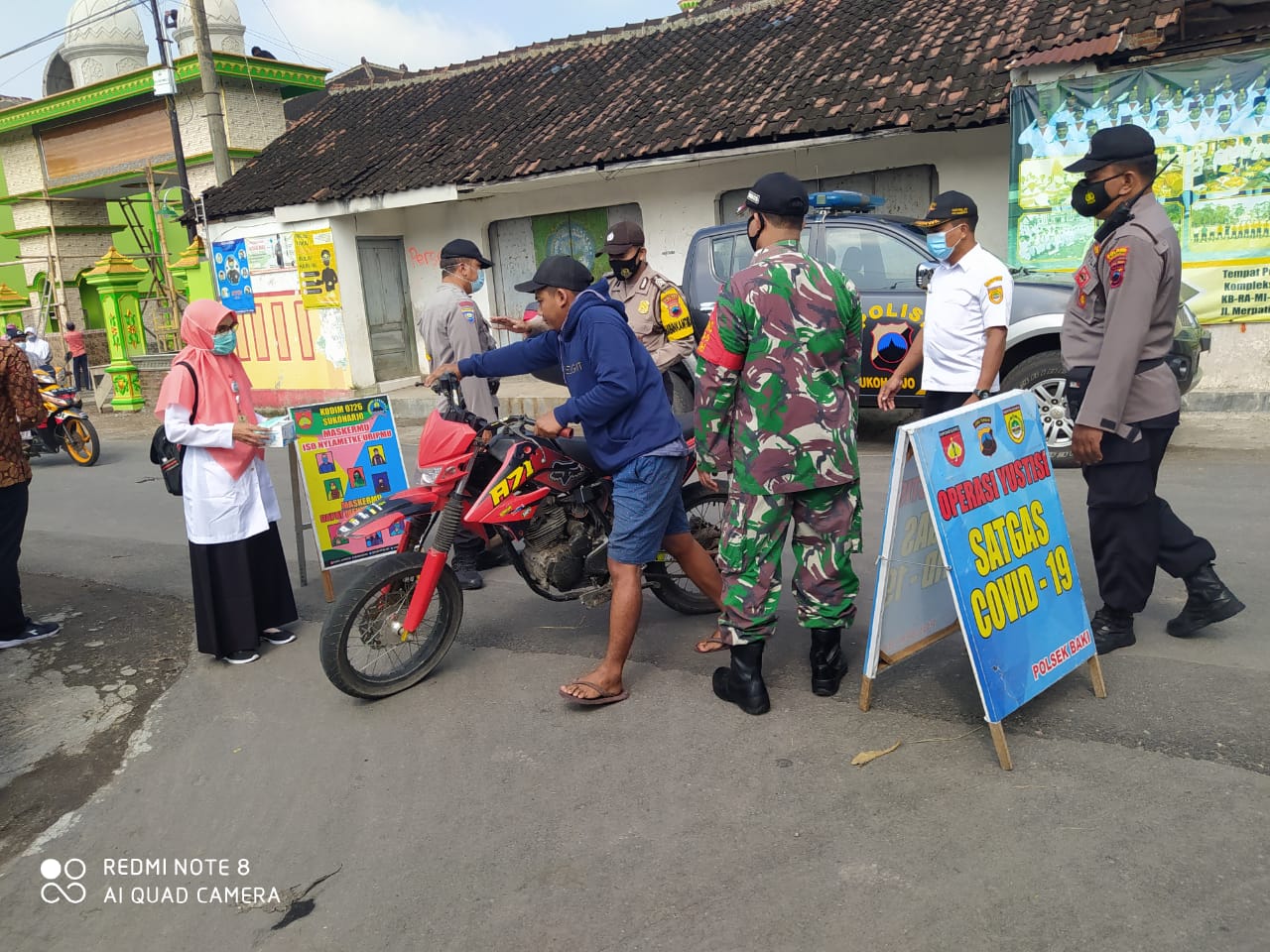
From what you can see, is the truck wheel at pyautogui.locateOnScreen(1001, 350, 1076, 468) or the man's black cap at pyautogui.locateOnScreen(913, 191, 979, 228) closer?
the man's black cap at pyautogui.locateOnScreen(913, 191, 979, 228)

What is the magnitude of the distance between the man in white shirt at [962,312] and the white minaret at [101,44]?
22472 millimetres

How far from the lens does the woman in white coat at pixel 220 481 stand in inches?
177

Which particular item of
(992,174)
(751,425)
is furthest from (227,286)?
(751,425)

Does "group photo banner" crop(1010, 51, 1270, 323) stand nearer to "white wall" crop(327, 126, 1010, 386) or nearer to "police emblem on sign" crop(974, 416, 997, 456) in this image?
"white wall" crop(327, 126, 1010, 386)

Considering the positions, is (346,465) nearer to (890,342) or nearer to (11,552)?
(11,552)

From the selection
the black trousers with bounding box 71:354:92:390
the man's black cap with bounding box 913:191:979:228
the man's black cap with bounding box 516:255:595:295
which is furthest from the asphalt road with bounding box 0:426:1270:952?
the black trousers with bounding box 71:354:92:390

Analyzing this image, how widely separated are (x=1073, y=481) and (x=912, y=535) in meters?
4.08

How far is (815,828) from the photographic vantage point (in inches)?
114

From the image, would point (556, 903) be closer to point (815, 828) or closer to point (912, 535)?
point (815, 828)

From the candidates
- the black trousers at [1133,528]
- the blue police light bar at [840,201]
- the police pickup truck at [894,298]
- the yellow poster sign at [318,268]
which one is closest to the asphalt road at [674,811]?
the black trousers at [1133,528]

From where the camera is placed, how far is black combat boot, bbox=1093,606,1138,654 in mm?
3895

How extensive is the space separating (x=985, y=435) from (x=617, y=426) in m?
1.39

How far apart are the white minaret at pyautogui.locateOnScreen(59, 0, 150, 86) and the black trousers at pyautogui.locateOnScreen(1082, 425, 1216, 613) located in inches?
942

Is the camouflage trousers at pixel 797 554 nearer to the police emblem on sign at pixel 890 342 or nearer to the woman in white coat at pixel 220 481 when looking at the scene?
the woman in white coat at pixel 220 481
